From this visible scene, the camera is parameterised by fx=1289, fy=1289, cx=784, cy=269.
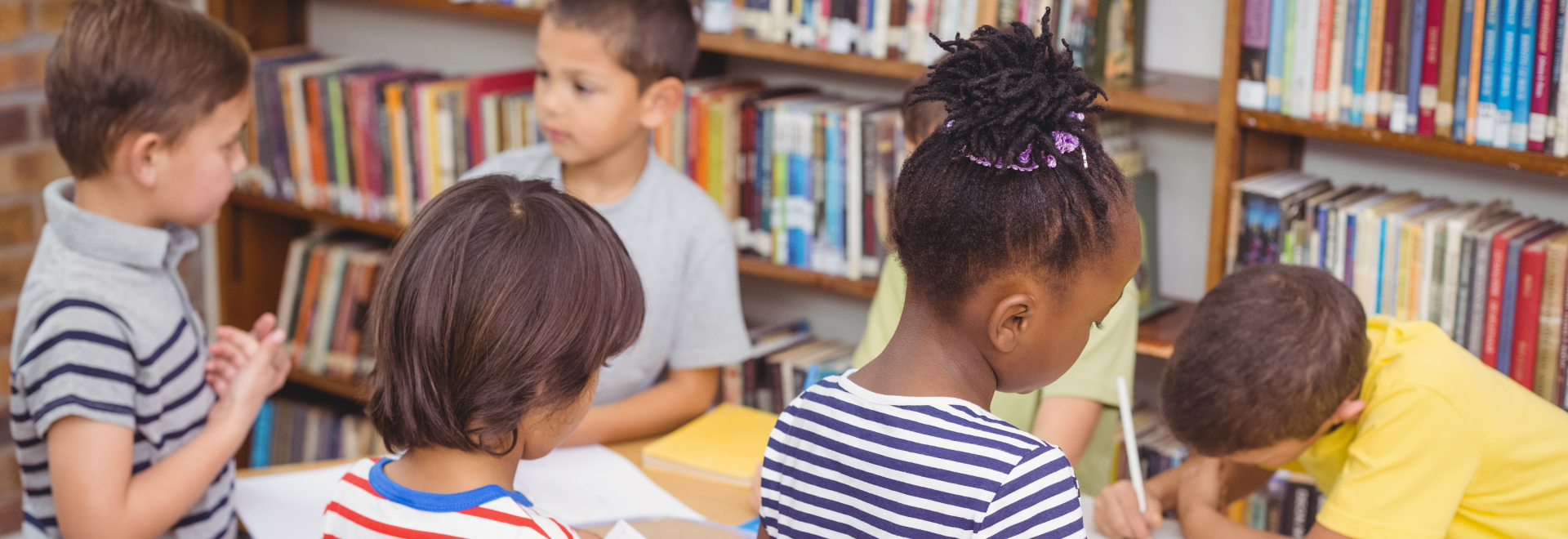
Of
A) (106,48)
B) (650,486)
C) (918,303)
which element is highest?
(106,48)

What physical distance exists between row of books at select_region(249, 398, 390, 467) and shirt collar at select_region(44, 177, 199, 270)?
136cm

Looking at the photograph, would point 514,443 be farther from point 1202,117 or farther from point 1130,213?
point 1202,117

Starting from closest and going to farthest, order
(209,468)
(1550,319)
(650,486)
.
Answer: (209,468) → (650,486) → (1550,319)

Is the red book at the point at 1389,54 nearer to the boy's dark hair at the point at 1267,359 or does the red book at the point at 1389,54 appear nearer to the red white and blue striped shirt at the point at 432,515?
the boy's dark hair at the point at 1267,359

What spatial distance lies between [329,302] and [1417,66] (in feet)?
6.84

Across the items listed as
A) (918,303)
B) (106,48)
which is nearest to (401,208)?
(106,48)

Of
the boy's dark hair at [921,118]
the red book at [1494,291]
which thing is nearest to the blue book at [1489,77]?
the red book at [1494,291]

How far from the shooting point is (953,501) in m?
0.84

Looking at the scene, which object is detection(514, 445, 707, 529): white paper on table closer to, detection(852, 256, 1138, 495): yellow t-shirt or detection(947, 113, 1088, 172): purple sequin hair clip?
detection(852, 256, 1138, 495): yellow t-shirt

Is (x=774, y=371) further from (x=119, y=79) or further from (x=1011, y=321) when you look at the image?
(x=1011, y=321)

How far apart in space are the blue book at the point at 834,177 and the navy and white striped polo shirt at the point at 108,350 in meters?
1.01

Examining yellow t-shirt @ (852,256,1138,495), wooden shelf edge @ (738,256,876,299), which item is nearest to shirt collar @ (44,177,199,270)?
yellow t-shirt @ (852,256,1138,495)

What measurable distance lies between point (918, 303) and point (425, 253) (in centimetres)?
35

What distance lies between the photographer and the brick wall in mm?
2461
